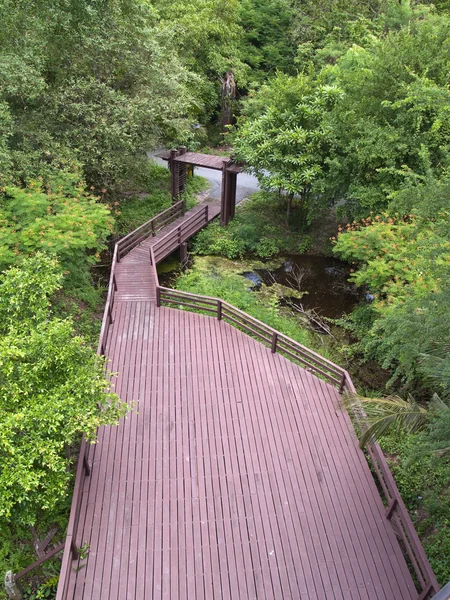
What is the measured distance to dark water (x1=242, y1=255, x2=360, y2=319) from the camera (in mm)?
15820

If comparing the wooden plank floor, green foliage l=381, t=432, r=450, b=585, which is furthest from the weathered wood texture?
green foliage l=381, t=432, r=450, b=585

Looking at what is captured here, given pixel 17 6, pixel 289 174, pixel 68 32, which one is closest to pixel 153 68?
pixel 68 32

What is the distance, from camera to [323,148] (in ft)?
52.9

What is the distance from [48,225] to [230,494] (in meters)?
8.08

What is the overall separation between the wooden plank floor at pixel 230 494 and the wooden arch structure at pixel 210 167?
1020cm

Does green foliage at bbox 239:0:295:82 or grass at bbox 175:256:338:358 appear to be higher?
green foliage at bbox 239:0:295:82

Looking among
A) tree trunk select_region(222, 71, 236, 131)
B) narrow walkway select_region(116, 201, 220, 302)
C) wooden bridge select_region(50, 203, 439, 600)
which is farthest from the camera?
tree trunk select_region(222, 71, 236, 131)

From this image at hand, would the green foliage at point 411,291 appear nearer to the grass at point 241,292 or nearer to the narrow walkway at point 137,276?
the grass at point 241,292

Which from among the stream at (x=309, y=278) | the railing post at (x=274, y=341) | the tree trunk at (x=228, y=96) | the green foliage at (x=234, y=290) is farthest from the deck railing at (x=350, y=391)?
the tree trunk at (x=228, y=96)

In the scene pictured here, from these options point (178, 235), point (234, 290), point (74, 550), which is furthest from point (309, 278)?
point (74, 550)

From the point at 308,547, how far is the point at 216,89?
26678 millimetres

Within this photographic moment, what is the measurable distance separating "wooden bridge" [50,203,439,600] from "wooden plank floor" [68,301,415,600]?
0.02 meters

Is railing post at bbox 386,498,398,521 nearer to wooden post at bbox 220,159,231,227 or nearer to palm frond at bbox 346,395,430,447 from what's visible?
palm frond at bbox 346,395,430,447

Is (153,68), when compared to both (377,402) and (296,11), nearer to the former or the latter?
(377,402)
